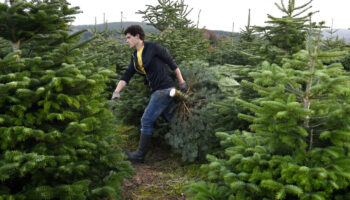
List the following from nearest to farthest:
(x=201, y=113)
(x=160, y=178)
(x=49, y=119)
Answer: (x=49, y=119)
(x=160, y=178)
(x=201, y=113)

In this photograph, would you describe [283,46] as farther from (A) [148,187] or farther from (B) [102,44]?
(B) [102,44]

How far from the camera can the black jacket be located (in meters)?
4.64

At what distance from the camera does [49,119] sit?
2574 millimetres

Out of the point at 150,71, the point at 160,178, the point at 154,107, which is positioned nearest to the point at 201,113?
the point at 154,107

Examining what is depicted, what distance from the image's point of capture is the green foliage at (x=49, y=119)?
92.6 inches

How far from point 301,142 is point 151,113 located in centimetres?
302

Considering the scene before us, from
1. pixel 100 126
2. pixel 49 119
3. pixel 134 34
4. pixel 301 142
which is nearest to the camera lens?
pixel 301 142

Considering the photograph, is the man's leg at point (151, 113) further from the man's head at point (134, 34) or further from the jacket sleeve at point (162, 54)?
the man's head at point (134, 34)

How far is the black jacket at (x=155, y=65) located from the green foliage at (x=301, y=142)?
8.17 ft

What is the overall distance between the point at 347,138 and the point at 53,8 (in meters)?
3.26

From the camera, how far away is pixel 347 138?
6.71ft

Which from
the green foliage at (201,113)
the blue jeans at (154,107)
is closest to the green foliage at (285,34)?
the green foliage at (201,113)

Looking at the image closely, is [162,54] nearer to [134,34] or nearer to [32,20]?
[134,34]

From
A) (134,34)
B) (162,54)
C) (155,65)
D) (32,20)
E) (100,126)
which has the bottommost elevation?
(100,126)
